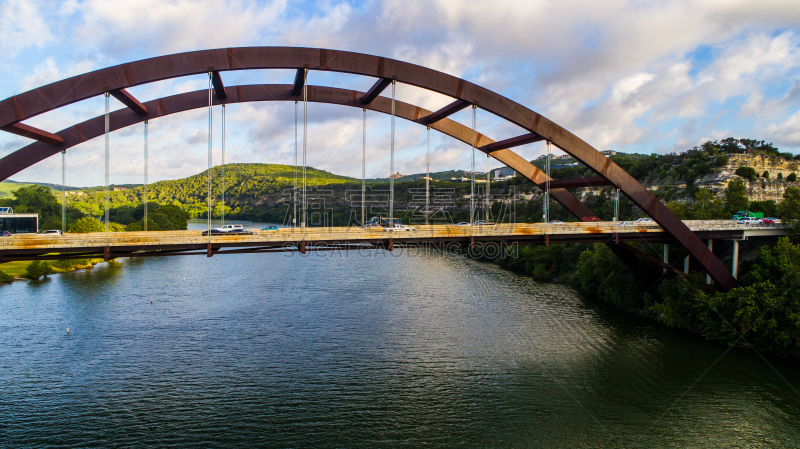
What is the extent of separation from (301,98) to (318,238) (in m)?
7.43

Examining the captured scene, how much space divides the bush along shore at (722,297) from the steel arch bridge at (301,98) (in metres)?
1.61

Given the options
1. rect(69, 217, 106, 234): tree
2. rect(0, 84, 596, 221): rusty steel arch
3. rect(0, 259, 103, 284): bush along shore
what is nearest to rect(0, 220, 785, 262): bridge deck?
rect(0, 84, 596, 221): rusty steel arch

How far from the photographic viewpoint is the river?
14.6m

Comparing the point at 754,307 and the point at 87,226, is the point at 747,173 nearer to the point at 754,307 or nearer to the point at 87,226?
the point at 754,307

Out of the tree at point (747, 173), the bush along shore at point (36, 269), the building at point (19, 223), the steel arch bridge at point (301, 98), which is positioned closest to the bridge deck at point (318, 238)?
the steel arch bridge at point (301, 98)

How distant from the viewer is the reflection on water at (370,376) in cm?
1468

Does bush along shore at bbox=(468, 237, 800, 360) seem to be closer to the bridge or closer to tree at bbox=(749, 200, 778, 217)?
the bridge

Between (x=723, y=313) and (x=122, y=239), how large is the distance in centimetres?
2851

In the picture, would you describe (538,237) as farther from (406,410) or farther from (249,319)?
(249,319)

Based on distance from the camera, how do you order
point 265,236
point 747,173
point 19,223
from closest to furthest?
point 265,236 → point 19,223 → point 747,173

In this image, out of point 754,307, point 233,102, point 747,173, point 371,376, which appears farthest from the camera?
point 747,173

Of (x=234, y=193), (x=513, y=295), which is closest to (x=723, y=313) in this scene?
(x=513, y=295)

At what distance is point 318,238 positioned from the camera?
17.8 meters

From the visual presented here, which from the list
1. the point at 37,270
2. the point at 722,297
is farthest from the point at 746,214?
the point at 37,270
